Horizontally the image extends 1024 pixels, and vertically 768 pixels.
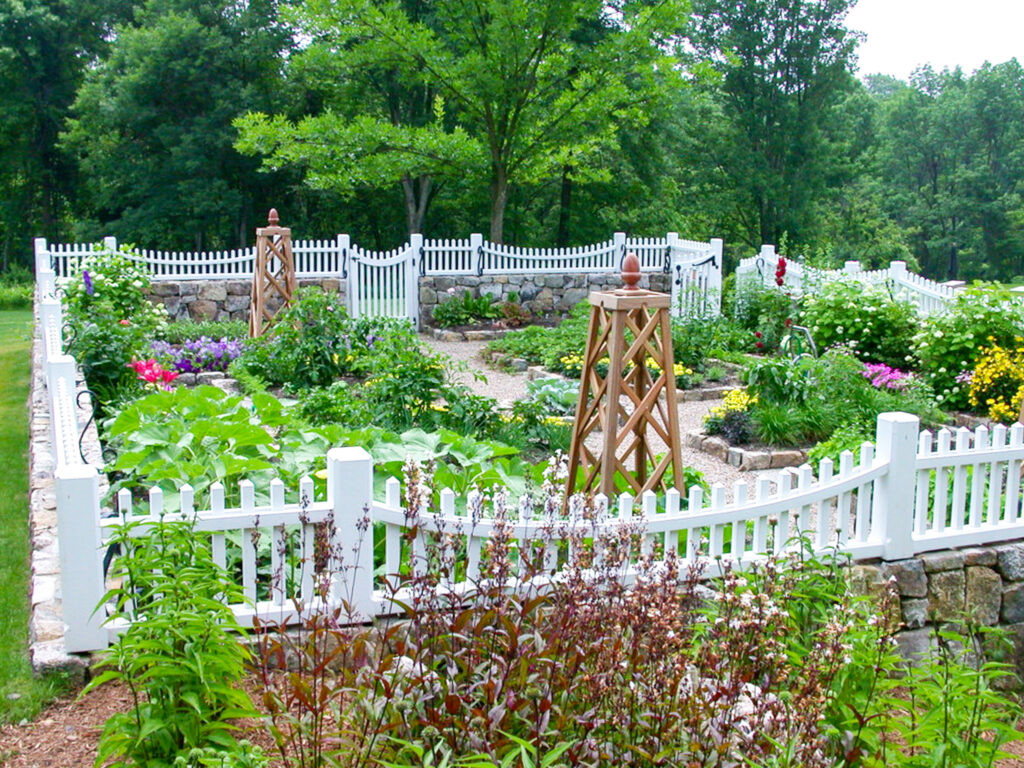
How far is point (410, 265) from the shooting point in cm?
1622

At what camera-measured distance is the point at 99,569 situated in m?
3.82

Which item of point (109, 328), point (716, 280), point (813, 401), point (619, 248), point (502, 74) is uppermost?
point (502, 74)

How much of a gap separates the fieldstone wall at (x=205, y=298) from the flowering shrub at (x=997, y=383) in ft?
28.4

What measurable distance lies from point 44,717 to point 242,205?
78.7 ft

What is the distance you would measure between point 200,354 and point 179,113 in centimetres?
1690

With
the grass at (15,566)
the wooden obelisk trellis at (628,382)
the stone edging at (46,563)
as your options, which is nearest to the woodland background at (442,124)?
the wooden obelisk trellis at (628,382)

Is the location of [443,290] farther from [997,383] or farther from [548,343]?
[997,383]

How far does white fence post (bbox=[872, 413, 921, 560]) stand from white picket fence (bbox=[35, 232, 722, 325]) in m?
9.66

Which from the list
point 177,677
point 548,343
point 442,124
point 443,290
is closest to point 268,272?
point 548,343

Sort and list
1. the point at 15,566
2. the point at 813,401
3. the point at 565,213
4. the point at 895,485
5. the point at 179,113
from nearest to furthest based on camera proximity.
Result: the point at 895,485, the point at 15,566, the point at 813,401, the point at 179,113, the point at 565,213

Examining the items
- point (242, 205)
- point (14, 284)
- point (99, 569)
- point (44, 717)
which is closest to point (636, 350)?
point (99, 569)

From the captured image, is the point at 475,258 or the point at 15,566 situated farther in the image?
the point at 475,258

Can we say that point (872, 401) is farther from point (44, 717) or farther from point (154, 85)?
point (154, 85)

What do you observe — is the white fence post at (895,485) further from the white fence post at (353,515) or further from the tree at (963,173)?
the tree at (963,173)
